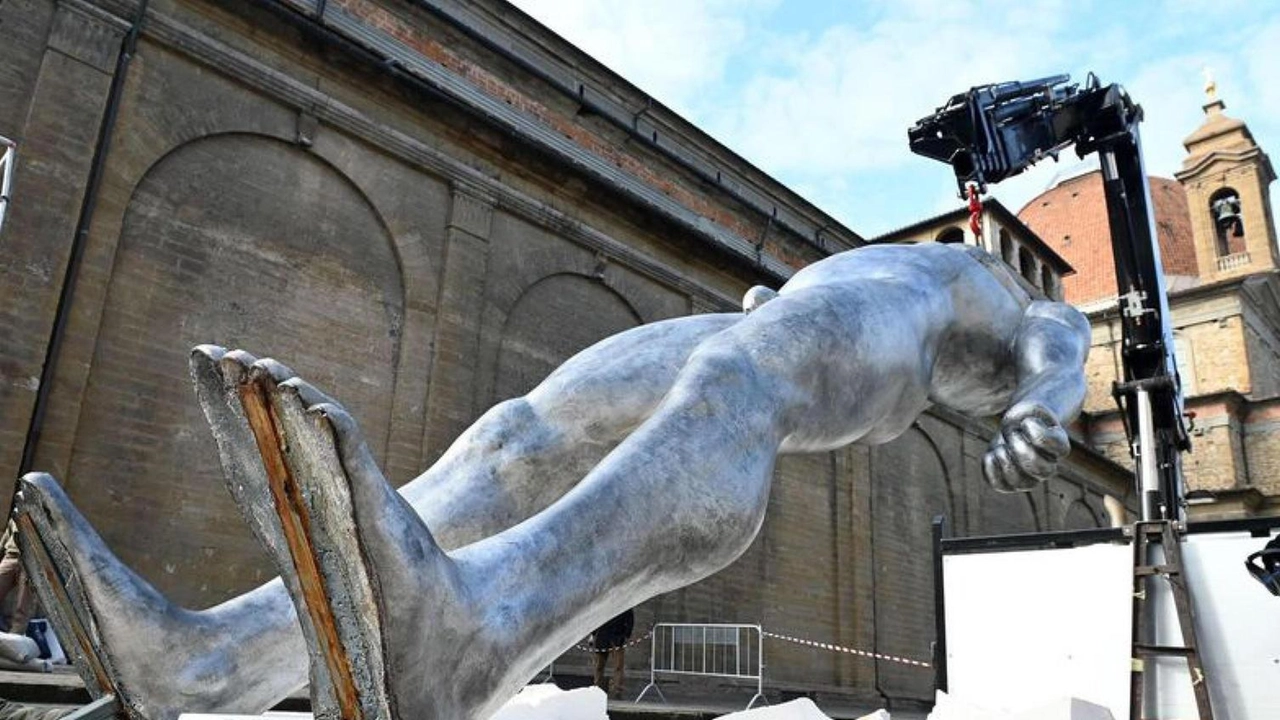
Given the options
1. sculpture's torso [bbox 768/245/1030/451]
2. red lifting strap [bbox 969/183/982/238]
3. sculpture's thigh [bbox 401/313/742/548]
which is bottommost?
sculpture's thigh [bbox 401/313/742/548]

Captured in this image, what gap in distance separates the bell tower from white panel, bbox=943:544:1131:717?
3772cm

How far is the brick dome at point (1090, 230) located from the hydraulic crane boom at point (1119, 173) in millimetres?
37452

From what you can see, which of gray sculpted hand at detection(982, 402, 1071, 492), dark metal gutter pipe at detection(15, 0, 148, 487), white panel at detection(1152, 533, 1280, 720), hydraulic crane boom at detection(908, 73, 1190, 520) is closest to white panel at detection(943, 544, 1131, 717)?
white panel at detection(1152, 533, 1280, 720)

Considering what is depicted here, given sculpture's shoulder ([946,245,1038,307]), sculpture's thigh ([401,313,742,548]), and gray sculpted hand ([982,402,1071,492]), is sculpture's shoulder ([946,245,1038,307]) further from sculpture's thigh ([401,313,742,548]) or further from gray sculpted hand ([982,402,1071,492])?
sculpture's thigh ([401,313,742,548])

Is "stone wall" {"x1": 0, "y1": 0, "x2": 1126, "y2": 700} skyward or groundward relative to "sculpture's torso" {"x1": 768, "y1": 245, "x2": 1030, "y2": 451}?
skyward

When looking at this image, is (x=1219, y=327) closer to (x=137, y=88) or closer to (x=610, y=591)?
(x=137, y=88)

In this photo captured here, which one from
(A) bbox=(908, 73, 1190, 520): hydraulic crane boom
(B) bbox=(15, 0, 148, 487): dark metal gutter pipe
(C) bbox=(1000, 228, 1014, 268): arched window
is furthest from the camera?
(C) bbox=(1000, 228, 1014, 268): arched window

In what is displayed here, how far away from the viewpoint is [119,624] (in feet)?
4.00

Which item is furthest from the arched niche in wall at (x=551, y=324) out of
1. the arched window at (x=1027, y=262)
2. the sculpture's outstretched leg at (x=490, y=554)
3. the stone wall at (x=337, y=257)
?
the arched window at (x=1027, y=262)

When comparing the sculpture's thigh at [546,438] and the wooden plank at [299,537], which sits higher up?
the sculpture's thigh at [546,438]

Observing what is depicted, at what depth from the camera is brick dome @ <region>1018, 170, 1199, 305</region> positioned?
40.2m

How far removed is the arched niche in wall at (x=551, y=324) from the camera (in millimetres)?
11570

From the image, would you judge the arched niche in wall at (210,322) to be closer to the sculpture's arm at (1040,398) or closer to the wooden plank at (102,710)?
the wooden plank at (102,710)

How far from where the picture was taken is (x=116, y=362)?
8.12 m
